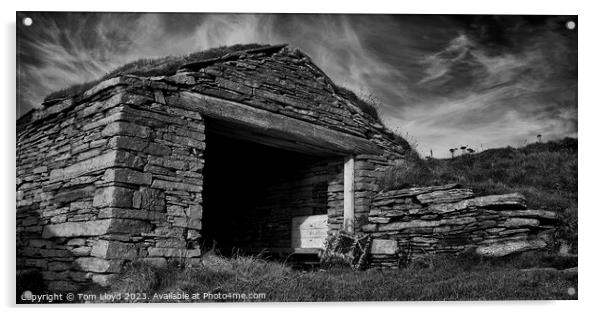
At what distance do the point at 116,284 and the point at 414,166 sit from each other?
5.10m

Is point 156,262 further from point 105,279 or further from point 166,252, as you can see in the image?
point 105,279

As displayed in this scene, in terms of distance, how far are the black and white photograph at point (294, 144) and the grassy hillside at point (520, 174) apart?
4cm

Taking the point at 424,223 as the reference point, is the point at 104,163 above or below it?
above

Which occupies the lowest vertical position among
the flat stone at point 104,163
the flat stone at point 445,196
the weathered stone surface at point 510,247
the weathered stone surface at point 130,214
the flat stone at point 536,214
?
the weathered stone surface at point 510,247

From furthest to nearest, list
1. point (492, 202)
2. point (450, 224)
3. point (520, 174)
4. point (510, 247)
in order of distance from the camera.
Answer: point (520, 174) → point (450, 224) → point (492, 202) → point (510, 247)

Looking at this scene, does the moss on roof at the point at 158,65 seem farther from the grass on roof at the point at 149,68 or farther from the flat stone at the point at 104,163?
the flat stone at the point at 104,163

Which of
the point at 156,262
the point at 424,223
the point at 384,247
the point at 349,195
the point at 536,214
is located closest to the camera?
the point at 156,262

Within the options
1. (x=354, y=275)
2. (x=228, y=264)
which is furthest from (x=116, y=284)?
(x=354, y=275)

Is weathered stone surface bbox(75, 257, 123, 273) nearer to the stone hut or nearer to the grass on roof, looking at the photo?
the stone hut

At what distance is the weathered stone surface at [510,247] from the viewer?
7.71 meters

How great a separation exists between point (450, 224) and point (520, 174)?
1817 millimetres

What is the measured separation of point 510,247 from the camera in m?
7.77

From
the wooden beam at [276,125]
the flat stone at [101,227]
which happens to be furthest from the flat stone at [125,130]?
the flat stone at [101,227]

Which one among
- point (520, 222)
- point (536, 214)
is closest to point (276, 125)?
point (520, 222)
